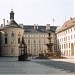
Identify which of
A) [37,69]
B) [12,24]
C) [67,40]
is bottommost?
[37,69]

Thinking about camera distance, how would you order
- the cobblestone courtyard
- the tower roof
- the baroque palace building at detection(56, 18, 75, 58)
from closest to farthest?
the cobblestone courtyard → the baroque palace building at detection(56, 18, 75, 58) → the tower roof

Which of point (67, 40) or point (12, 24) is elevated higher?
point (12, 24)

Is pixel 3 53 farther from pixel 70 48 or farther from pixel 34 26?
pixel 34 26

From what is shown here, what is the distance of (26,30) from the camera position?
120m

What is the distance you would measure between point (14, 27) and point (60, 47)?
19326 millimetres

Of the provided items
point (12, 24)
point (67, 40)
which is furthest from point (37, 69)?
point (67, 40)

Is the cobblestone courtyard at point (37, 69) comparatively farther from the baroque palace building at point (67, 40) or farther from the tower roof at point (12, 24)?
the tower roof at point (12, 24)

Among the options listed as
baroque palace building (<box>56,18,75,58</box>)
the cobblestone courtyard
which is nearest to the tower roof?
baroque palace building (<box>56,18,75,58</box>)

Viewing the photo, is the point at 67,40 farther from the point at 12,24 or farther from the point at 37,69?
the point at 37,69

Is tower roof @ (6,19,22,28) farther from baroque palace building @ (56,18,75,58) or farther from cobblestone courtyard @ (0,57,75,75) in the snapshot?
cobblestone courtyard @ (0,57,75,75)

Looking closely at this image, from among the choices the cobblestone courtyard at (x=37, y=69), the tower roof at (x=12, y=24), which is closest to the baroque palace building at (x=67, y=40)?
the tower roof at (x=12, y=24)

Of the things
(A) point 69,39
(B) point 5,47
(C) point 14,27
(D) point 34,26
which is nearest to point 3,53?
(B) point 5,47

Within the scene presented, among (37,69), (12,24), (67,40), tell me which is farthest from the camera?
(67,40)

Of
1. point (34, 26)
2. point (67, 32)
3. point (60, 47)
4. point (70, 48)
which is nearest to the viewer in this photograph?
point (70, 48)
